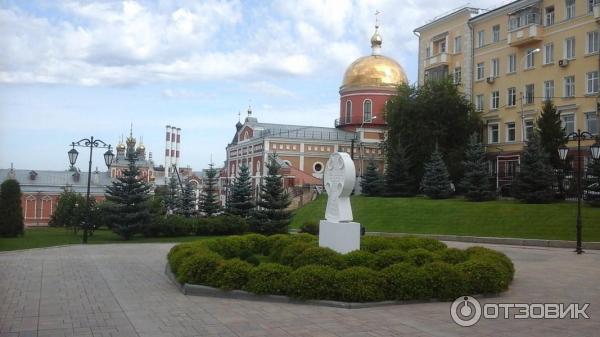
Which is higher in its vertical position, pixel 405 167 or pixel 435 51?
pixel 435 51

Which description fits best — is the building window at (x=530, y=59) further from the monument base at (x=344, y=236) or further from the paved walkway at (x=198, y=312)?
the monument base at (x=344, y=236)

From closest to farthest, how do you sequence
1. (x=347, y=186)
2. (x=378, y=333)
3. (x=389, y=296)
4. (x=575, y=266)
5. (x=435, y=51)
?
(x=378, y=333) < (x=389, y=296) < (x=347, y=186) < (x=575, y=266) < (x=435, y=51)

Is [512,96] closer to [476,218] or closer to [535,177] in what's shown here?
[535,177]

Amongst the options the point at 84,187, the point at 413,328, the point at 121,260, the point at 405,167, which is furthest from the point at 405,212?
the point at 84,187

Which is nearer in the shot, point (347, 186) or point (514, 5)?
point (347, 186)

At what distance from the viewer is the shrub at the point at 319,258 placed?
1066cm

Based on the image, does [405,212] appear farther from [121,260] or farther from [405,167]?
[121,260]

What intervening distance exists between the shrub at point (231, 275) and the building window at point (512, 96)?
31849 mm

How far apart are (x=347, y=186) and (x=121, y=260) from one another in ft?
23.7

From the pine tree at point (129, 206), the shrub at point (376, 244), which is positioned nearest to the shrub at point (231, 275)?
the shrub at point (376, 244)

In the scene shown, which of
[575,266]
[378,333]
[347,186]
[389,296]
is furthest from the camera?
[575,266]

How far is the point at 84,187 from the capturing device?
79.2 m

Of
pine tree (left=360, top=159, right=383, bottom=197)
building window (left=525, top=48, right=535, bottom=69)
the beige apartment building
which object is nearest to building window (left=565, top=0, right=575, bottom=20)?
the beige apartment building

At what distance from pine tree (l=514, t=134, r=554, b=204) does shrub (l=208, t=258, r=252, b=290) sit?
21776mm
